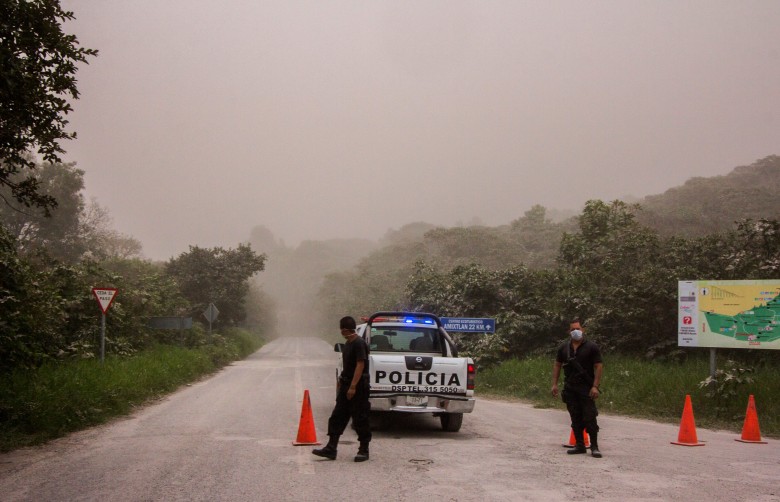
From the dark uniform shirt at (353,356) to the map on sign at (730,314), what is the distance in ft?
27.2

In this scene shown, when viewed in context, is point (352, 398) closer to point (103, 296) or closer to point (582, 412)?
point (582, 412)

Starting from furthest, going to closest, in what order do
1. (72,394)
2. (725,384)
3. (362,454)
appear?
(725,384)
(72,394)
(362,454)

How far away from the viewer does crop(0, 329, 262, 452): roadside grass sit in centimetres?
966

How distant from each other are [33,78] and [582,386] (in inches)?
327

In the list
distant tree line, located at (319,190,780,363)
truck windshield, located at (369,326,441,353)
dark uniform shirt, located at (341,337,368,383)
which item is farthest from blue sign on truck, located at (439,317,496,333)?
dark uniform shirt, located at (341,337,368,383)

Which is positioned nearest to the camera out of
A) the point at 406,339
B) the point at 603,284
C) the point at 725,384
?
the point at 406,339

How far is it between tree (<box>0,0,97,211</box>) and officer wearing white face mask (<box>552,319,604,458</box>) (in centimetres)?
747

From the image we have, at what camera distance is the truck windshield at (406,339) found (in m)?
11.3

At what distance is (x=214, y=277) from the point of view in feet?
124

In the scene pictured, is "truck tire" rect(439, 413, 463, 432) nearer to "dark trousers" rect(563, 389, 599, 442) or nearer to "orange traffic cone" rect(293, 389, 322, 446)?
"dark trousers" rect(563, 389, 599, 442)

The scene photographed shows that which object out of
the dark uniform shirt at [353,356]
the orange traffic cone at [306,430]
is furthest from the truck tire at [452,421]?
A: the dark uniform shirt at [353,356]

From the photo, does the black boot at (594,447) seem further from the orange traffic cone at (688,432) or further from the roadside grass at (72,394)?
the roadside grass at (72,394)

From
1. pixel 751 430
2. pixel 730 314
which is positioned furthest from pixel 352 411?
pixel 730 314

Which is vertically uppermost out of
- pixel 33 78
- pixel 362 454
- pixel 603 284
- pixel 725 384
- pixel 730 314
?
pixel 33 78
